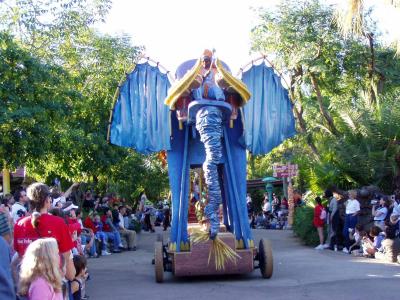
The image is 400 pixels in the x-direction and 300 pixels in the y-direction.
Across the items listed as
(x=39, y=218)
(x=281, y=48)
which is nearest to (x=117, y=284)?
(x=39, y=218)

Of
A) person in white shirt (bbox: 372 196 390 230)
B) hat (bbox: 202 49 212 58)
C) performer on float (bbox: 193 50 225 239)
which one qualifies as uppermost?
hat (bbox: 202 49 212 58)

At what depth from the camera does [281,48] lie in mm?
23000

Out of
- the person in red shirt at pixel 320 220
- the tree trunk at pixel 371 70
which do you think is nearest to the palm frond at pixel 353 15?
the person in red shirt at pixel 320 220

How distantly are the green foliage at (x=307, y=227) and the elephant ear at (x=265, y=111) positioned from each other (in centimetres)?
664

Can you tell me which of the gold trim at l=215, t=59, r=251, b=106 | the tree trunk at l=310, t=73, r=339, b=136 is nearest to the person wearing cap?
the gold trim at l=215, t=59, r=251, b=106

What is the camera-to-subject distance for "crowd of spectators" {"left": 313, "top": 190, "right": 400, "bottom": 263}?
1386 centimetres

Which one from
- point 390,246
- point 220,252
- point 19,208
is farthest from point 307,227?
point 19,208

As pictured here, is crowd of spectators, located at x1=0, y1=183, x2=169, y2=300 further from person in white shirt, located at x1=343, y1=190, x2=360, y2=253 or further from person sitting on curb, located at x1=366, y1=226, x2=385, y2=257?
person in white shirt, located at x1=343, y1=190, x2=360, y2=253

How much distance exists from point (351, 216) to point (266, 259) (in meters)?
5.57

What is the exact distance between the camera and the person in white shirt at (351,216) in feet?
52.6

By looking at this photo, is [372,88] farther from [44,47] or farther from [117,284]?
[117,284]

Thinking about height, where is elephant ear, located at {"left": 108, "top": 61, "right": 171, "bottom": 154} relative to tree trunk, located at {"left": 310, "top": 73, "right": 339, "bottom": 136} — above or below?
below

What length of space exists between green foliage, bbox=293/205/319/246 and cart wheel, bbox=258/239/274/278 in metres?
6.90

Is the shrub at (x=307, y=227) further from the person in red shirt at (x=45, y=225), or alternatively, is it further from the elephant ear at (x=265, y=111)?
the person in red shirt at (x=45, y=225)
